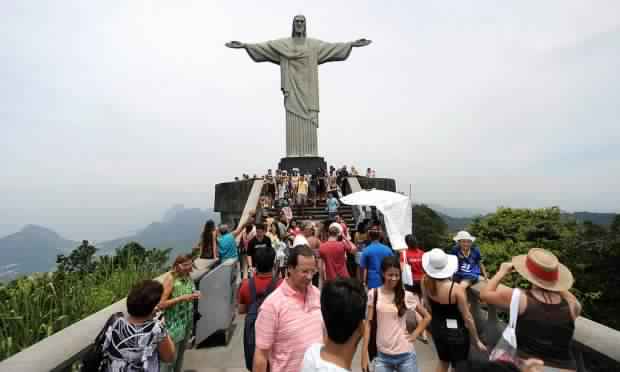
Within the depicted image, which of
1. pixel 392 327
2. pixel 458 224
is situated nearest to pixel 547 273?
pixel 392 327

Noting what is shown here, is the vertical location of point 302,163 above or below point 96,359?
above

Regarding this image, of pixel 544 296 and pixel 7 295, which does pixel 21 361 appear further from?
pixel 7 295

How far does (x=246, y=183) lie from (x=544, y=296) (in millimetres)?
12334

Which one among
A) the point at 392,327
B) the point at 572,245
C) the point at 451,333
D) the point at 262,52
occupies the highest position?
the point at 262,52

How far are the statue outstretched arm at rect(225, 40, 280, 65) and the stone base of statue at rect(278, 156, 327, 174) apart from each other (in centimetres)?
519

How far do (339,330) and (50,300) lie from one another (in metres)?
4.76

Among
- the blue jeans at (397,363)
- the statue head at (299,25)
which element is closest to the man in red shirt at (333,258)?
the blue jeans at (397,363)

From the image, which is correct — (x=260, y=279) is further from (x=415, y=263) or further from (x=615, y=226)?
(x=615, y=226)

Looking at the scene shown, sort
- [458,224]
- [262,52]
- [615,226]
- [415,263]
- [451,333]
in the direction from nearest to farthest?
[451,333] → [415,263] → [615,226] → [262,52] → [458,224]

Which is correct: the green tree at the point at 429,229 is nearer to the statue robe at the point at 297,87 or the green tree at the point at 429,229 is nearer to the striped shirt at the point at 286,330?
the statue robe at the point at 297,87

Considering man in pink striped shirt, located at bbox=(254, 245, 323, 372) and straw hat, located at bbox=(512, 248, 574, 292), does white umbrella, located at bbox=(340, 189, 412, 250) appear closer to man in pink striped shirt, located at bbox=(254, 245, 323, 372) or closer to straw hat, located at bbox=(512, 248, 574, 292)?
straw hat, located at bbox=(512, 248, 574, 292)

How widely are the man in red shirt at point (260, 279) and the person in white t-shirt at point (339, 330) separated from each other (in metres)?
1.05

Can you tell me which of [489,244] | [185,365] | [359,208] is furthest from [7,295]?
[489,244]

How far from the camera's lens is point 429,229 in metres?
28.9
